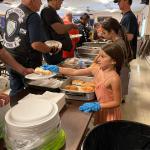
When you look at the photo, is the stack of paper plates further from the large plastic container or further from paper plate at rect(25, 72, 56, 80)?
paper plate at rect(25, 72, 56, 80)

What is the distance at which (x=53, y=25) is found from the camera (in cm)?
229

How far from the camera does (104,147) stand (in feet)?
2.81

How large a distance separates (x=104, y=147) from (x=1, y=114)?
0.44 m

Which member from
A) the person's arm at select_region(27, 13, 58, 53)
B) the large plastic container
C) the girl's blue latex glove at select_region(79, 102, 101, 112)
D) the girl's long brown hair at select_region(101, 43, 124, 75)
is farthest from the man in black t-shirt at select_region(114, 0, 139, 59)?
the large plastic container

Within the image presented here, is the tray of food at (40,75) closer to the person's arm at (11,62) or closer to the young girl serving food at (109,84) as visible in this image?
the person's arm at (11,62)

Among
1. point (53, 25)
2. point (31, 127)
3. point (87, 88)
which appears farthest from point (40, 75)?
point (53, 25)

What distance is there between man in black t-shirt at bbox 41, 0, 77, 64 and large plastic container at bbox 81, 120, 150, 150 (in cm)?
153

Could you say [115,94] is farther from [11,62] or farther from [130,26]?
[130,26]

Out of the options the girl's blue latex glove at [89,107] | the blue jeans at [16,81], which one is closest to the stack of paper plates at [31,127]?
the girl's blue latex glove at [89,107]

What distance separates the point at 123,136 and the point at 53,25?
66.5 inches

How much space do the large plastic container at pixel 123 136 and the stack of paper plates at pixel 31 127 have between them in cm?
19

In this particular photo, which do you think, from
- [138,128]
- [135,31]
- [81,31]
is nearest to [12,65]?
[138,128]

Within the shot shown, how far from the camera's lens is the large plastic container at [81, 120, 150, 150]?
847 millimetres

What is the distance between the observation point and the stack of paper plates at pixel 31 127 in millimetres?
743
